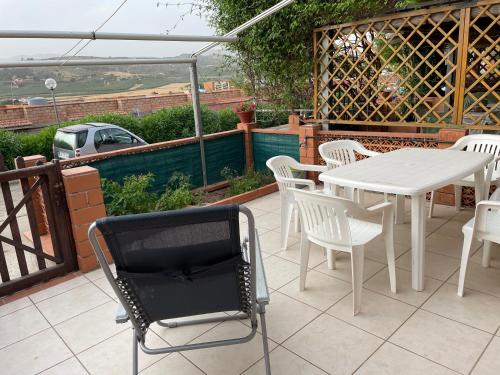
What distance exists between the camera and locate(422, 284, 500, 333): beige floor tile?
6.65ft

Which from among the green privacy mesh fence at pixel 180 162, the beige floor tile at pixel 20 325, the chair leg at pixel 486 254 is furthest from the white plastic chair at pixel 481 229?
the green privacy mesh fence at pixel 180 162

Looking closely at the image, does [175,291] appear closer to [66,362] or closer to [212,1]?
[66,362]

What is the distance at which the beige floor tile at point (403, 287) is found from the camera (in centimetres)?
229

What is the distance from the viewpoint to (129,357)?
194cm

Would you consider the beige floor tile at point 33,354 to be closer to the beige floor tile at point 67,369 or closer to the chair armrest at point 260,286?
the beige floor tile at point 67,369

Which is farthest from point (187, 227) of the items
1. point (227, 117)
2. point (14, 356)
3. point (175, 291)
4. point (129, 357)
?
point (227, 117)

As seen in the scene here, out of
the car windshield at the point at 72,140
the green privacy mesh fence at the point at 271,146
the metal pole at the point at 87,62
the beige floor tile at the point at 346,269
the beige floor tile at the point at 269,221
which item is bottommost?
the beige floor tile at the point at 346,269

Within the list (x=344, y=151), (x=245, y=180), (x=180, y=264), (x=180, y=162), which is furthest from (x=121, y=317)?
(x=245, y=180)

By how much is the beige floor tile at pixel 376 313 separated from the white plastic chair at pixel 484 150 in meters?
1.50

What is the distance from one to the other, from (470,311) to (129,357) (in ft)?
6.36

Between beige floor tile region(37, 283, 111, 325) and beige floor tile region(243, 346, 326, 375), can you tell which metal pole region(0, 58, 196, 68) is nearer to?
beige floor tile region(37, 283, 111, 325)

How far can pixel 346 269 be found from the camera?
2707 millimetres

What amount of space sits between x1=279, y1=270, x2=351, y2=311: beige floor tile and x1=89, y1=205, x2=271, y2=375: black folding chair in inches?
29.8

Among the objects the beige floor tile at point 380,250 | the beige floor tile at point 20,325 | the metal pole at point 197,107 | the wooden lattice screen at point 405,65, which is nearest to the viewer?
the beige floor tile at point 20,325
